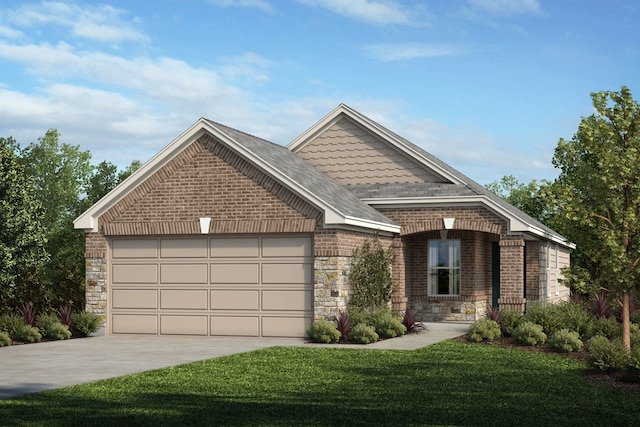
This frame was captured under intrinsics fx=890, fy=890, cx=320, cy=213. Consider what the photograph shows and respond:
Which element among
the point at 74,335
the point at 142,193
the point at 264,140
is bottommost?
the point at 74,335

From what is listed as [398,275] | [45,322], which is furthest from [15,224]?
[398,275]

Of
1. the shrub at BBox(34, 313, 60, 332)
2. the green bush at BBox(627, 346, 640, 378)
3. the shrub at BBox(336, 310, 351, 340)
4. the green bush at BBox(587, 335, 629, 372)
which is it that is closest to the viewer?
the green bush at BBox(627, 346, 640, 378)

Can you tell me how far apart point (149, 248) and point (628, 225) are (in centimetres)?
1292

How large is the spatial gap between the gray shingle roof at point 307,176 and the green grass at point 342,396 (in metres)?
6.79

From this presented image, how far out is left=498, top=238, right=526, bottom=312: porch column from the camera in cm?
2588

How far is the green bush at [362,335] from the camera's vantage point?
21.8 metres

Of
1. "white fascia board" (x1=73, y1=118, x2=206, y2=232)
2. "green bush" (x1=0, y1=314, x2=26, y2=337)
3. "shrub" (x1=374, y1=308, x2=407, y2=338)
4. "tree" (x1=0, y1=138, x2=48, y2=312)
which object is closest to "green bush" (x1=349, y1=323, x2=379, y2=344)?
"shrub" (x1=374, y1=308, x2=407, y2=338)

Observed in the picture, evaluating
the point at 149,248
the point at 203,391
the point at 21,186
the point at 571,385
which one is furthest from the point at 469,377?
the point at 21,186

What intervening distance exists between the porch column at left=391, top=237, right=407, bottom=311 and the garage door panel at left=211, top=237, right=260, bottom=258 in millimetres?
5349

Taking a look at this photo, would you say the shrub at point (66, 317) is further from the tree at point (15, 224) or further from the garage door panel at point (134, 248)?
the tree at point (15, 224)

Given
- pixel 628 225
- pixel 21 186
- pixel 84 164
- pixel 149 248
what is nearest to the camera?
pixel 628 225

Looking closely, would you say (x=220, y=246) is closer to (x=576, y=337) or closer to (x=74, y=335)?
(x=74, y=335)

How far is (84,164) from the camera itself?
60.9 metres

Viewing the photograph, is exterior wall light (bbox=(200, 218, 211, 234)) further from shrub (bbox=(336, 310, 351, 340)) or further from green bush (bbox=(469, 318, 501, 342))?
green bush (bbox=(469, 318, 501, 342))
